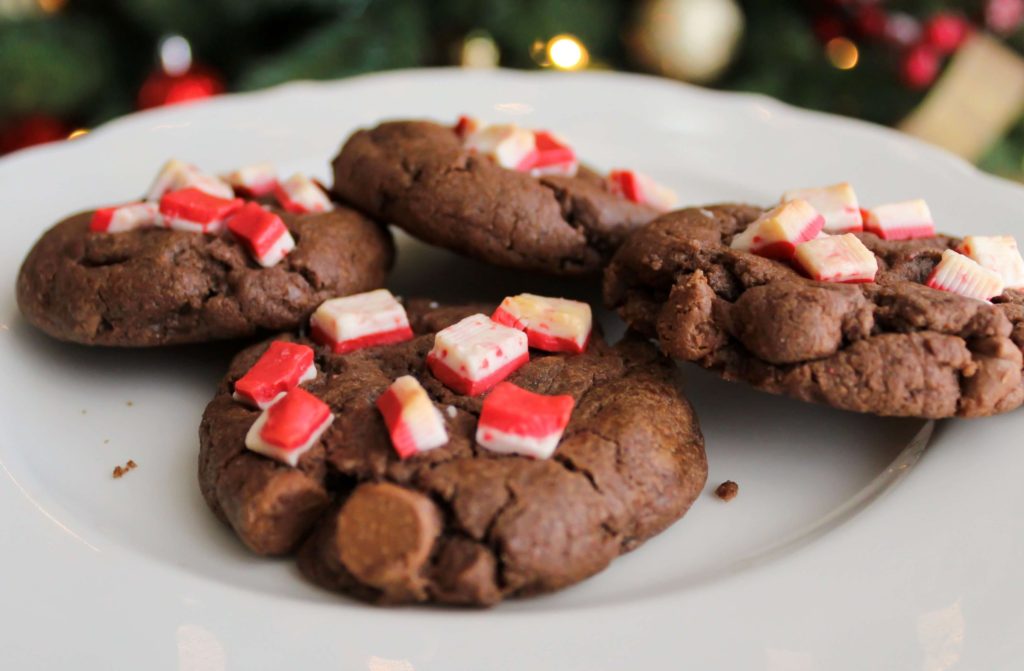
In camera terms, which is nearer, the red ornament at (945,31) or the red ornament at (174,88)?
the red ornament at (945,31)

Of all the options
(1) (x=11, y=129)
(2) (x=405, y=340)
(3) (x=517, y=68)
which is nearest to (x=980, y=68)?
(3) (x=517, y=68)

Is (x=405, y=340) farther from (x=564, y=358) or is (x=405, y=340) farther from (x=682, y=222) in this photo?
(x=682, y=222)

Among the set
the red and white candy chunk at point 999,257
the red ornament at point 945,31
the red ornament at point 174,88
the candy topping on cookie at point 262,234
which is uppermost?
the red ornament at point 945,31

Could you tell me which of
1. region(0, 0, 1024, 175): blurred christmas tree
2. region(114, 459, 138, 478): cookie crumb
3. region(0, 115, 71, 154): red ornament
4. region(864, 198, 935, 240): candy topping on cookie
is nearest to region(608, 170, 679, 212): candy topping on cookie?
region(864, 198, 935, 240): candy topping on cookie

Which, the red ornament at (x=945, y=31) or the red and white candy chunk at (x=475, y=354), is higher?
the red ornament at (x=945, y=31)

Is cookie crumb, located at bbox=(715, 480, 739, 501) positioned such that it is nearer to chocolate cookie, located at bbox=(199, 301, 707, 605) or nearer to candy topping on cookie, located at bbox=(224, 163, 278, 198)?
chocolate cookie, located at bbox=(199, 301, 707, 605)

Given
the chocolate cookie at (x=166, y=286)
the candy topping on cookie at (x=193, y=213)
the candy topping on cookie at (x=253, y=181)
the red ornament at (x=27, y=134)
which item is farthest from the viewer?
the red ornament at (x=27, y=134)

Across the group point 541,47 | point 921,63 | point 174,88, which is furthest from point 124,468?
point 921,63

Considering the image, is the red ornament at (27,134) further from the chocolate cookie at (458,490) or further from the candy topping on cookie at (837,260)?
the candy topping on cookie at (837,260)

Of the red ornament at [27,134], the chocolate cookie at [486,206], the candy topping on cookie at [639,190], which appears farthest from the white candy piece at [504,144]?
the red ornament at [27,134]
